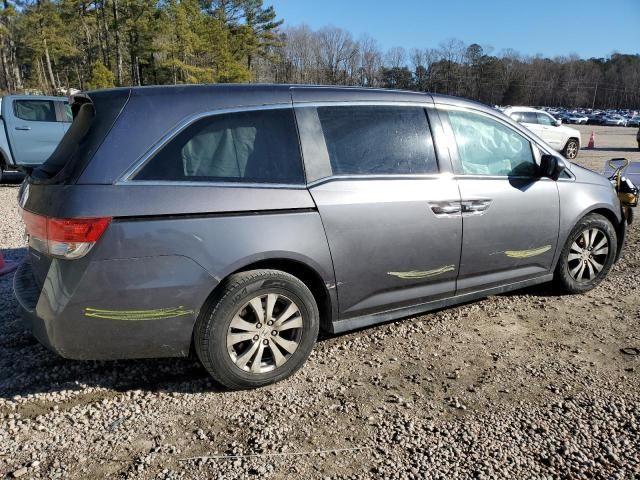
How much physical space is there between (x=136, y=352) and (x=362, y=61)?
114m

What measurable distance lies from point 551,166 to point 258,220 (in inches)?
102

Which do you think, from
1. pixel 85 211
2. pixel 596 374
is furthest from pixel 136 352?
pixel 596 374

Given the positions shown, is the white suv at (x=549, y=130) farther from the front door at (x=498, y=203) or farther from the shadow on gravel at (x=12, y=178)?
the shadow on gravel at (x=12, y=178)

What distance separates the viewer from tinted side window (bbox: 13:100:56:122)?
36.5 ft

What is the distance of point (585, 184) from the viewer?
4.44m

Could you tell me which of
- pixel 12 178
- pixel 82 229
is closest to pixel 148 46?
pixel 12 178

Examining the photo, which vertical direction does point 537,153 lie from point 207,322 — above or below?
above

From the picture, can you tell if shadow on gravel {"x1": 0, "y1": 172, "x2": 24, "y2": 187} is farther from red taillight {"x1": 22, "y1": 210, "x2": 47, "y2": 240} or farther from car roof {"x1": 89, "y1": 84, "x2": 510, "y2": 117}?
car roof {"x1": 89, "y1": 84, "x2": 510, "y2": 117}

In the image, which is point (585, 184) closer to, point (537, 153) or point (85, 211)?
point (537, 153)

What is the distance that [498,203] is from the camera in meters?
3.80

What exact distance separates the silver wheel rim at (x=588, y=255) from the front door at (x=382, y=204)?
1.52 metres

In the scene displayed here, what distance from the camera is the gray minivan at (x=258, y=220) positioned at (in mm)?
2613

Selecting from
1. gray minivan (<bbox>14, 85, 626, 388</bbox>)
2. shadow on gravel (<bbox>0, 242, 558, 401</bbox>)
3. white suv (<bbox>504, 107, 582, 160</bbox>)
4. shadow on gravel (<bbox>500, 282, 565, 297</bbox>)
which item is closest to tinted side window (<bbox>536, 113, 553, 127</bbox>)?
white suv (<bbox>504, 107, 582, 160</bbox>)

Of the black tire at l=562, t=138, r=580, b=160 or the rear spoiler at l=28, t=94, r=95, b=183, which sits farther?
the black tire at l=562, t=138, r=580, b=160
